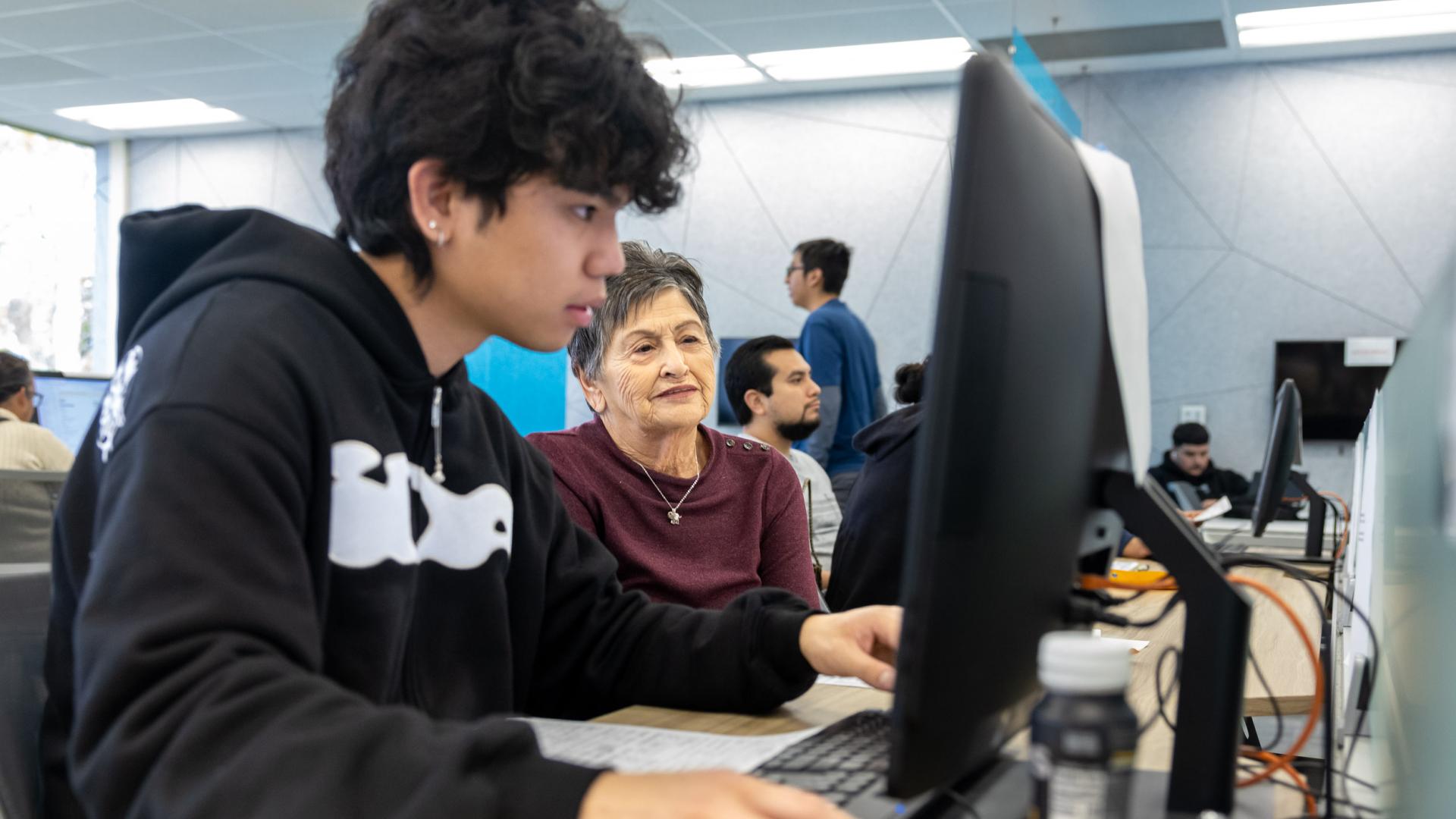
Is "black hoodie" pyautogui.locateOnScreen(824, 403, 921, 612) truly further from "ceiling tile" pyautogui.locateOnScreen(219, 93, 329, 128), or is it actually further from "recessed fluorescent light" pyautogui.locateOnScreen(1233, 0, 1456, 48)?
"ceiling tile" pyautogui.locateOnScreen(219, 93, 329, 128)

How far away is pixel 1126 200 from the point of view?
795 mm

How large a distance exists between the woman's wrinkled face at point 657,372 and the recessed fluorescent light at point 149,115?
6.52 m

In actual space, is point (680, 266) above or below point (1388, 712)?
above

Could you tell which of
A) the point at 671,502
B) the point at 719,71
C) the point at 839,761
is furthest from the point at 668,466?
the point at 719,71

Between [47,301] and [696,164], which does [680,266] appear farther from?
[47,301]

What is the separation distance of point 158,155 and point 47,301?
4.14ft

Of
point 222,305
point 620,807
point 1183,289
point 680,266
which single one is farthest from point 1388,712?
point 1183,289

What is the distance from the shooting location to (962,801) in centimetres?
74

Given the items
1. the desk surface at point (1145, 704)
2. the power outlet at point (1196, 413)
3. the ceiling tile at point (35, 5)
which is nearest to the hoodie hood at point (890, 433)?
the desk surface at point (1145, 704)

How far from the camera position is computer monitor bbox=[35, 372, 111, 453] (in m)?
3.79

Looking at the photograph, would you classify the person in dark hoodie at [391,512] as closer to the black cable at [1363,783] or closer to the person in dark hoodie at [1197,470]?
the black cable at [1363,783]

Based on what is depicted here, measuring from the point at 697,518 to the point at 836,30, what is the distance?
4579 mm

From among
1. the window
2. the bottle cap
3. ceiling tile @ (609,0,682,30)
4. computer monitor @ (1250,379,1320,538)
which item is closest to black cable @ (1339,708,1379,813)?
the bottle cap

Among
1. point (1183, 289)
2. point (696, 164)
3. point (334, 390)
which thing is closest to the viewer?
point (334, 390)
